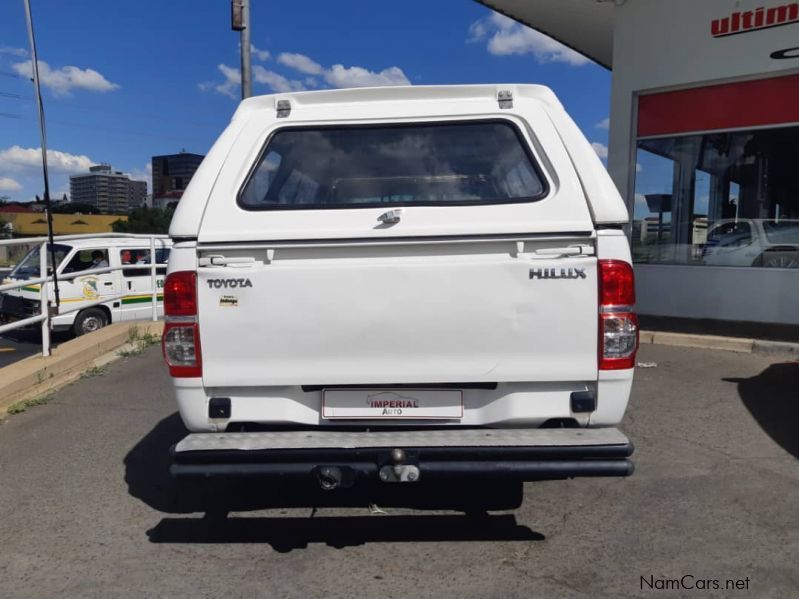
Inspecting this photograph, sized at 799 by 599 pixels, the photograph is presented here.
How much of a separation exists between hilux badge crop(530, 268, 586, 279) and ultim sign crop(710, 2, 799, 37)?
24.8 feet

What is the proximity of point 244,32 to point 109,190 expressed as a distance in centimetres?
5584

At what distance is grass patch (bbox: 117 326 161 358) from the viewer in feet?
25.7

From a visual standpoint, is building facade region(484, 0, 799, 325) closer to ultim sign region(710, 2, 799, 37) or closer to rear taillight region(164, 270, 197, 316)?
ultim sign region(710, 2, 799, 37)

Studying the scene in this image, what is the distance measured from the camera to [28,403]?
18.7ft

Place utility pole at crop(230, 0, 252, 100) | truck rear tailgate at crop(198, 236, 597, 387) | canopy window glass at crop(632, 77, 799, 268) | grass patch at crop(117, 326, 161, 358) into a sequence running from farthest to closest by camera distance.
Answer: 1. utility pole at crop(230, 0, 252, 100)
2. canopy window glass at crop(632, 77, 799, 268)
3. grass patch at crop(117, 326, 161, 358)
4. truck rear tailgate at crop(198, 236, 597, 387)

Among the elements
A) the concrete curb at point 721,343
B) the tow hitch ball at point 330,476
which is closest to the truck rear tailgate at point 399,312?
the tow hitch ball at point 330,476

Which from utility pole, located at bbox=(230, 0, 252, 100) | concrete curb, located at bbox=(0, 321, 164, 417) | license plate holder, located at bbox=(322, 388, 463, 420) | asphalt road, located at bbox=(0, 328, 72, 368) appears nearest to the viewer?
license plate holder, located at bbox=(322, 388, 463, 420)

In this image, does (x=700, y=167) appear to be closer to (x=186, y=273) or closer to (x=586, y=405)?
(x=586, y=405)

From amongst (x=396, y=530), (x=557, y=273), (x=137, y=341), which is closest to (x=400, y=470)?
(x=396, y=530)

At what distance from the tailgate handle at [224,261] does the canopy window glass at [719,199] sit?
805 centimetres

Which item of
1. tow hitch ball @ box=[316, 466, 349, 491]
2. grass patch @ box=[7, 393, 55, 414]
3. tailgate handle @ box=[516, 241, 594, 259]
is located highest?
tailgate handle @ box=[516, 241, 594, 259]

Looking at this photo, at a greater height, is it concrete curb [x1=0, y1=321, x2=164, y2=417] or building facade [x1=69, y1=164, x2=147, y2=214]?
building facade [x1=69, y1=164, x2=147, y2=214]

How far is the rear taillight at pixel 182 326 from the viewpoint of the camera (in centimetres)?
296

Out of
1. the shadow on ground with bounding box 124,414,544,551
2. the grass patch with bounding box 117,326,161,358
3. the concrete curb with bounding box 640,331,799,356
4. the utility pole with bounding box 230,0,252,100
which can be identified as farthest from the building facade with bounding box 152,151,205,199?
the concrete curb with bounding box 640,331,799,356
